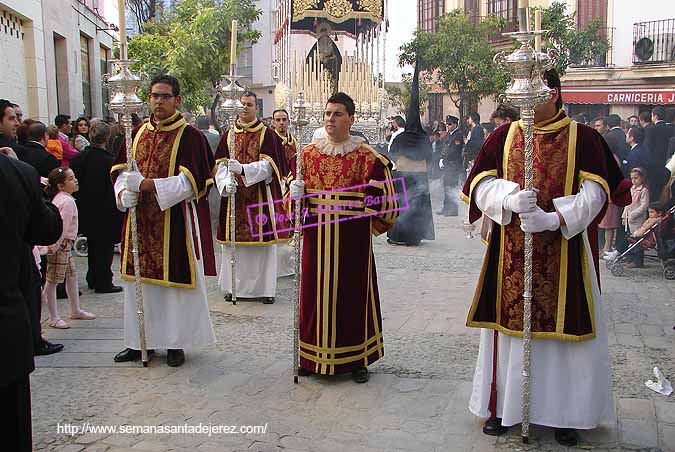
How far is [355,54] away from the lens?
1362 cm

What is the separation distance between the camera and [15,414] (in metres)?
3.23

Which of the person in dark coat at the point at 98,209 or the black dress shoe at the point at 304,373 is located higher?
the person in dark coat at the point at 98,209

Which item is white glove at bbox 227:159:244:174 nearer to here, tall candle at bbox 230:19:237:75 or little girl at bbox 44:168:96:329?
tall candle at bbox 230:19:237:75

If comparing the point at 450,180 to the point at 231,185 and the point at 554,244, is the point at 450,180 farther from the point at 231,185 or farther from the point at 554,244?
the point at 554,244

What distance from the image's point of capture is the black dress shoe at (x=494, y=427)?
4262 millimetres

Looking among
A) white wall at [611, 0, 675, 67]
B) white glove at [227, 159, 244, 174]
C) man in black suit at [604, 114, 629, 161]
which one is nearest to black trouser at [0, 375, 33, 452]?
white glove at [227, 159, 244, 174]

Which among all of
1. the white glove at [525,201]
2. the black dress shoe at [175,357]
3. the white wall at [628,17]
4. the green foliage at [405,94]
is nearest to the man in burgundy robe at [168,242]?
the black dress shoe at [175,357]

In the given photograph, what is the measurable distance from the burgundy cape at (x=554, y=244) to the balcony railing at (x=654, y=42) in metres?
19.8

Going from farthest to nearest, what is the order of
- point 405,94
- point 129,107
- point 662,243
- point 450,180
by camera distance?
point 405,94, point 450,180, point 662,243, point 129,107

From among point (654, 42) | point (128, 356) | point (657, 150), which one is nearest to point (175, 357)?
point (128, 356)

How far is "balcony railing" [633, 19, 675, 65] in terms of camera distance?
21984mm

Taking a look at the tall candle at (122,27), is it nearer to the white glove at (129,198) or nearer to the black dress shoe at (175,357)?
the white glove at (129,198)

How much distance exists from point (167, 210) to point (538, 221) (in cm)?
280

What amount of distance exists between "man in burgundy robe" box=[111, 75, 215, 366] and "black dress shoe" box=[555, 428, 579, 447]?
103 inches
